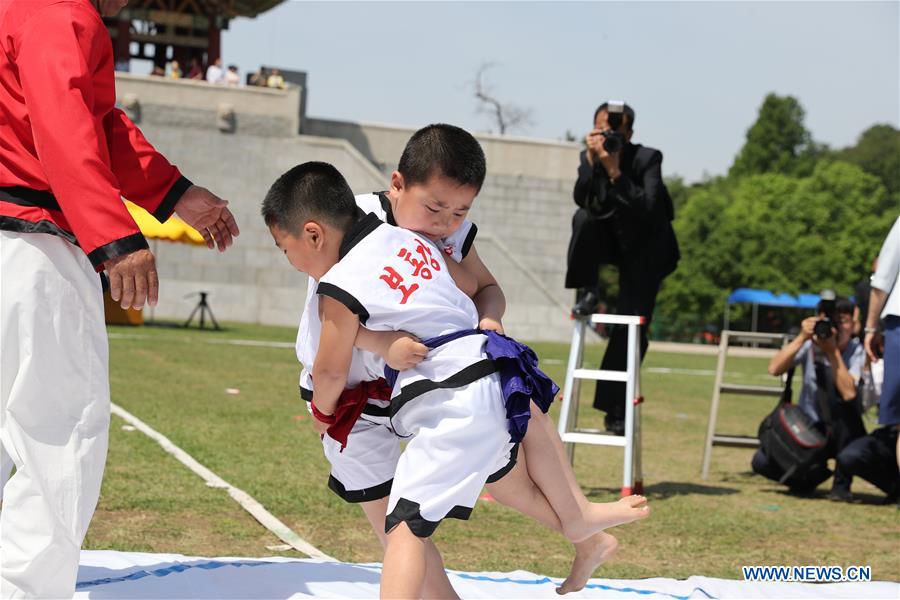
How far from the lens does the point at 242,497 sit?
618 cm

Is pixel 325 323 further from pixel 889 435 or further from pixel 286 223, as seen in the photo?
pixel 889 435

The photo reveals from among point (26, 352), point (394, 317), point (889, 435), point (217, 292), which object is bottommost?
point (217, 292)

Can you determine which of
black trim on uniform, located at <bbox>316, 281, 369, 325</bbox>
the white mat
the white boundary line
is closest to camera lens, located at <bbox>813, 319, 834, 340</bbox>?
the white mat

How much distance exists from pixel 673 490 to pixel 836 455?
1.12m

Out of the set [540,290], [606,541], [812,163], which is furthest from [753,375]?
[812,163]

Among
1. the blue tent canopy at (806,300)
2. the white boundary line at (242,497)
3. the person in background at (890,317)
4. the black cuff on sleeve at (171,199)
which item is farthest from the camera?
the blue tent canopy at (806,300)

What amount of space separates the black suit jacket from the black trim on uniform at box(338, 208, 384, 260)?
13.5 feet

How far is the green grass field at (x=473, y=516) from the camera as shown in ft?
17.4

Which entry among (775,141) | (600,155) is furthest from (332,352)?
(775,141)

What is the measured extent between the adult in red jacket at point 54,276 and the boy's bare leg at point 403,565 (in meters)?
0.90

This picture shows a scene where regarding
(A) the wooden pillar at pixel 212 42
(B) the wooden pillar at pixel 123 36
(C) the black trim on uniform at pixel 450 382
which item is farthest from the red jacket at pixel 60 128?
(A) the wooden pillar at pixel 212 42

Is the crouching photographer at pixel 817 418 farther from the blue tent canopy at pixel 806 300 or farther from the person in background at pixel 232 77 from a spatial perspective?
the blue tent canopy at pixel 806 300

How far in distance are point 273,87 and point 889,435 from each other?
31.1 meters

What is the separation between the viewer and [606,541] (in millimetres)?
3846
